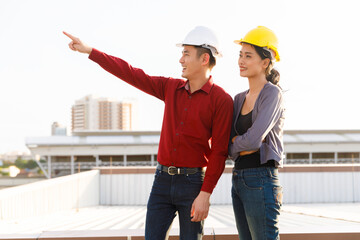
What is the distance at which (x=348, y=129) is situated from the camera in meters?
53.6

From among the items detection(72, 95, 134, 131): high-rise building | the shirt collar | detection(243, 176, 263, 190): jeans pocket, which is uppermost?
detection(72, 95, 134, 131): high-rise building

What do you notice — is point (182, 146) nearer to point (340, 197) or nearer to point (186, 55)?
point (186, 55)

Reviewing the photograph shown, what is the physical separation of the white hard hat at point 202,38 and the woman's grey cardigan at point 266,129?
19.7 inches

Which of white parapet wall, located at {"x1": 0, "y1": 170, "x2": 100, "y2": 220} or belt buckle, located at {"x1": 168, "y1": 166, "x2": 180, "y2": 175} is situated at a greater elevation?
belt buckle, located at {"x1": 168, "y1": 166, "x2": 180, "y2": 175}

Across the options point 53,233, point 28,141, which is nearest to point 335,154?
point 28,141

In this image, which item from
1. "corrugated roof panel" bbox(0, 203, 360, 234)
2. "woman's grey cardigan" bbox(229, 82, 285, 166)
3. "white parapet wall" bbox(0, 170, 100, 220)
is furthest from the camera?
"white parapet wall" bbox(0, 170, 100, 220)

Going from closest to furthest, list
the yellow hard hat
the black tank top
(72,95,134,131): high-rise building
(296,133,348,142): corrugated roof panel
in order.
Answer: the black tank top
the yellow hard hat
(296,133,348,142): corrugated roof panel
(72,95,134,131): high-rise building

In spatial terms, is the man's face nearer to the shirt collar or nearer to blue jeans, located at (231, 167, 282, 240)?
the shirt collar

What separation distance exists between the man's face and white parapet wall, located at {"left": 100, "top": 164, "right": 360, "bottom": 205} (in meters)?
14.6

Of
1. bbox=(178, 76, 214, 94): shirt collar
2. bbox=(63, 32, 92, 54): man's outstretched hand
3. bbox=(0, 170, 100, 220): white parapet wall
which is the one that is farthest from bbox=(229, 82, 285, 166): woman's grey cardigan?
bbox=(0, 170, 100, 220): white parapet wall

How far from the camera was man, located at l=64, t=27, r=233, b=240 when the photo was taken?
7.92 ft

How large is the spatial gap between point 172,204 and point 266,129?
2.78 feet

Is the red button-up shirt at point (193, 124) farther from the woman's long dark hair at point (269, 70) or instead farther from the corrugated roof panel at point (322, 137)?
the corrugated roof panel at point (322, 137)

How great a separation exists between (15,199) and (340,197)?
14.7 m
